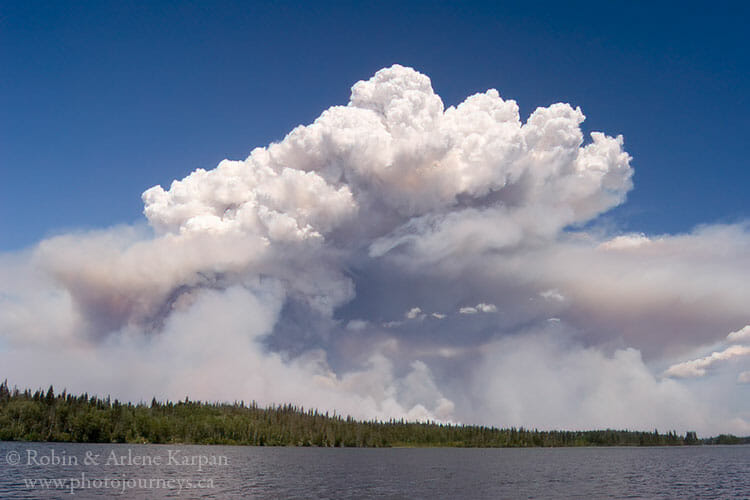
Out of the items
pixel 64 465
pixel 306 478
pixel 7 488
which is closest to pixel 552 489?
pixel 306 478

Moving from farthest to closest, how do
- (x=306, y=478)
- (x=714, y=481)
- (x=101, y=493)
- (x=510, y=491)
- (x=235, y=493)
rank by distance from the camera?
(x=714, y=481), (x=306, y=478), (x=510, y=491), (x=235, y=493), (x=101, y=493)

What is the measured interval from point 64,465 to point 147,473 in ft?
92.7

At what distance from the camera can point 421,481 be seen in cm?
11894

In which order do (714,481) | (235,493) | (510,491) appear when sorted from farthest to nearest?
(714,481) → (510,491) → (235,493)

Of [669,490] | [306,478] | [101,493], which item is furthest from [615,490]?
[101,493]

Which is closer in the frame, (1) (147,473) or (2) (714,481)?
(1) (147,473)

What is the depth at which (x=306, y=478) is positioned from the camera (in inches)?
4665

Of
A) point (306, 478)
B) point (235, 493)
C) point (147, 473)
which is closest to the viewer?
point (235, 493)

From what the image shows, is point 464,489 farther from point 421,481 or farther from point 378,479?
point 378,479

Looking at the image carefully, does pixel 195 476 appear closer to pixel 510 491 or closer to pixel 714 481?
pixel 510 491

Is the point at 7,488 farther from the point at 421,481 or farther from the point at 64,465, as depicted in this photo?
the point at 421,481

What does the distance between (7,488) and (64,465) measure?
51.7m

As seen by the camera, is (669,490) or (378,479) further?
(378,479)

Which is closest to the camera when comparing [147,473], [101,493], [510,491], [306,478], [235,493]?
[101,493]
